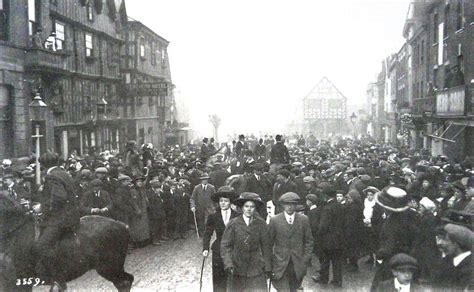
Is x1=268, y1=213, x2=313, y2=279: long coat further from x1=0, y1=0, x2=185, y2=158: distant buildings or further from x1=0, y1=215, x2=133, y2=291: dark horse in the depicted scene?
x1=0, y1=0, x2=185, y2=158: distant buildings

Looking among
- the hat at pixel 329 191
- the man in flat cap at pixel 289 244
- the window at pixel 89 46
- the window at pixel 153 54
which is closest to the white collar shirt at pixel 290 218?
the man in flat cap at pixel 289 244

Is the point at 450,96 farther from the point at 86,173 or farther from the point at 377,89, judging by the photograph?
the point at 377,89

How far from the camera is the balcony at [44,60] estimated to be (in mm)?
21005

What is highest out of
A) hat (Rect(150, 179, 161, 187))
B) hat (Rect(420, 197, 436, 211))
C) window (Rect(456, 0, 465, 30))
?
window (Rect(456, 0, 465, 30))

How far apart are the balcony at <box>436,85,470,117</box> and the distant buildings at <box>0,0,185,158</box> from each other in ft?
58.1

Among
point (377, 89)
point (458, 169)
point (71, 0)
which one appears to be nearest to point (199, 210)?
point (458, 169)

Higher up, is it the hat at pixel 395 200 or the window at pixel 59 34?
the window at pixel 59 34

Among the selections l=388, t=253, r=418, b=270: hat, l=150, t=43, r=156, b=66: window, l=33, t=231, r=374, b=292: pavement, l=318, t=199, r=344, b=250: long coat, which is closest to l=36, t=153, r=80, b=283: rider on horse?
l=33, t=231, r=374, b=292: pavement

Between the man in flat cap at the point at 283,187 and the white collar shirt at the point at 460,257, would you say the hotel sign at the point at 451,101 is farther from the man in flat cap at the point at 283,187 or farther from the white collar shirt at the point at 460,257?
the white collar shirt at the point at 460,257

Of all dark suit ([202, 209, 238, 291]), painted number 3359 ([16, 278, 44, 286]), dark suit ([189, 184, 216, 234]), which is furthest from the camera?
dark suit ([189, 184, 216, 234])

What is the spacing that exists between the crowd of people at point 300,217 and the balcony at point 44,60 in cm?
755

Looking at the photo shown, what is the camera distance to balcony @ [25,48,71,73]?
21005 millimetres

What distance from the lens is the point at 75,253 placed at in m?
8.21

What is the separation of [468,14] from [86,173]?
59.6ft
